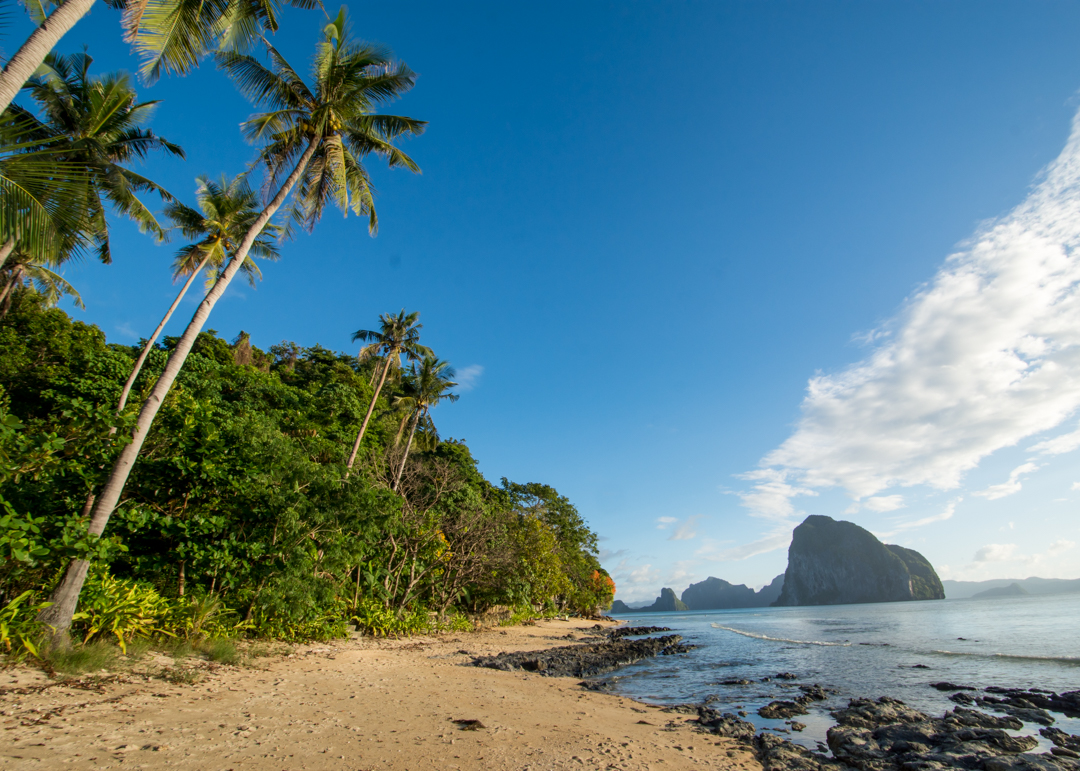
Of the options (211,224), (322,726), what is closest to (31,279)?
(211,224)

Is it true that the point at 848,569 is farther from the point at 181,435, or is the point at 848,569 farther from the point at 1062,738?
the point at 181,435

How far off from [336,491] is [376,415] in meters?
18.0

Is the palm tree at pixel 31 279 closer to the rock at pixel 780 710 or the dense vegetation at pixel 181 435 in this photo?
Result: the dense vegetation at pixel 181 435

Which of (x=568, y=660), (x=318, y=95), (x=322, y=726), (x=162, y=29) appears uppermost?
(x=318, y=95)

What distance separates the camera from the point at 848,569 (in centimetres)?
15275

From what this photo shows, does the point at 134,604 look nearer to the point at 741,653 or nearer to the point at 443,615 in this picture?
the point at 443,615

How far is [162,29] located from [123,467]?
690 centimetres

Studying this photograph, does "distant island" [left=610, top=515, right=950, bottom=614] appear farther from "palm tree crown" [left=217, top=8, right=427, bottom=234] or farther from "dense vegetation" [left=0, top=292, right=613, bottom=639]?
"palm tree crown" [left=217, top=8, right=427, bottom=234]

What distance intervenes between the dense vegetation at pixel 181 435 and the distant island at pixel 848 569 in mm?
167600

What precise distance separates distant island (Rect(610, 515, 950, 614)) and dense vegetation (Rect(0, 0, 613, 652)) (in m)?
168

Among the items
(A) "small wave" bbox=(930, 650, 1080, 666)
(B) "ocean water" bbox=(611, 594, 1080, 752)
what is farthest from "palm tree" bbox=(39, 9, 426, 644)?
(A) "small wave" bbox=(930, 650, 1080, 666)

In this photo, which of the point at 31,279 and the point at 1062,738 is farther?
the point at 31,279

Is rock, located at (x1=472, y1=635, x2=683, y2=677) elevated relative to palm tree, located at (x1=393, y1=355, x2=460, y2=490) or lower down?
lower down

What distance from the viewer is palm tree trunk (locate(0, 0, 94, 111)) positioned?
469cm
